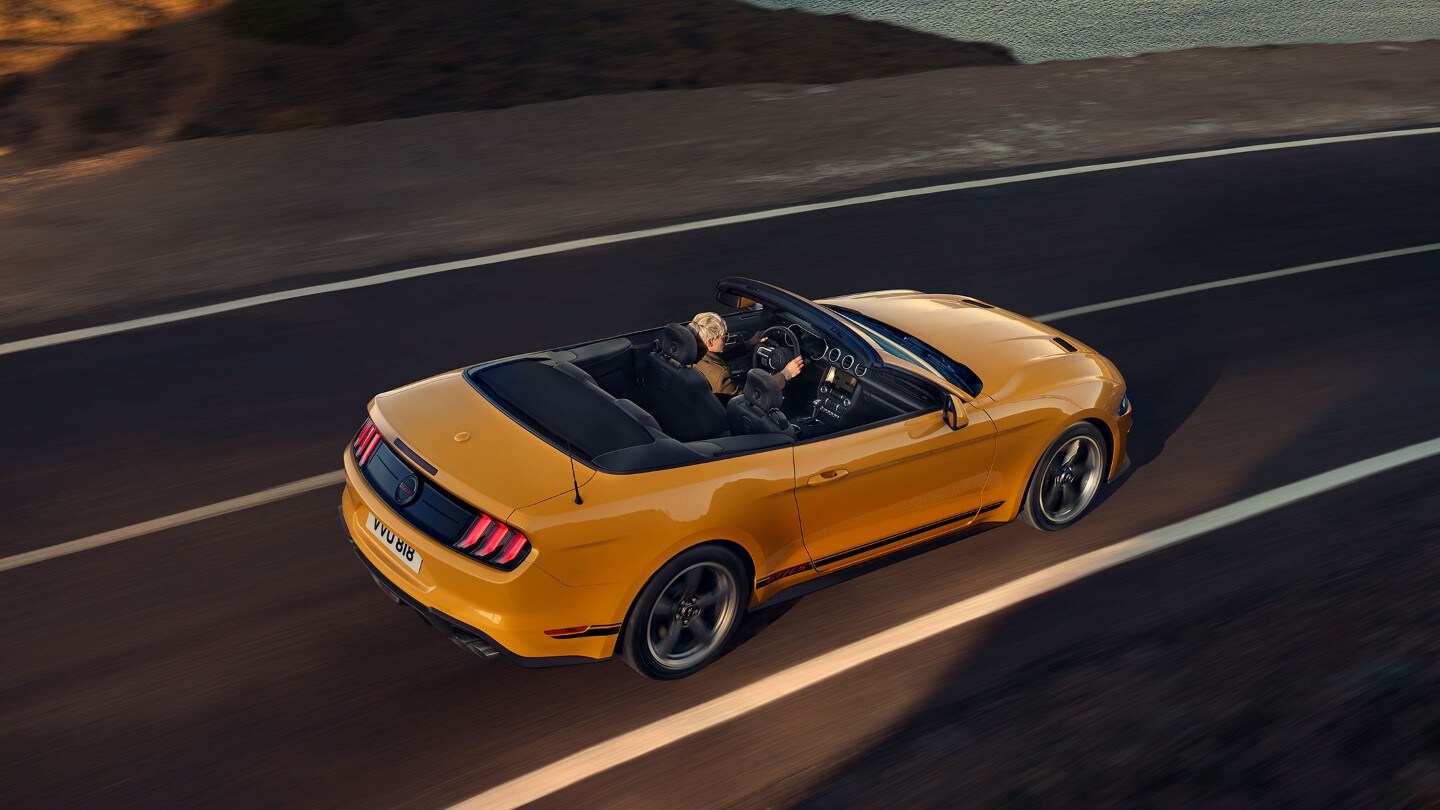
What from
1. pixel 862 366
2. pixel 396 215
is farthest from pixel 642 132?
pixel 862 366

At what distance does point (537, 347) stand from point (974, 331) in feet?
11.2

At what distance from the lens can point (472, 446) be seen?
17.4 ft

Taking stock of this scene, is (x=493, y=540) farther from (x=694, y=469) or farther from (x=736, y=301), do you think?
(x=736, y=301)

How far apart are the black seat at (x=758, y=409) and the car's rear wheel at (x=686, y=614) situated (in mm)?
691

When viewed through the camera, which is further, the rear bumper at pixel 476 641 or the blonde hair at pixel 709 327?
the blonde hair at pixel 709 327

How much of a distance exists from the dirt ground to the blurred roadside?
0.03 meters

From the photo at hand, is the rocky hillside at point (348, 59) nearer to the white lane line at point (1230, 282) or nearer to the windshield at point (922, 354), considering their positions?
the white lane line at point (1230, 282)

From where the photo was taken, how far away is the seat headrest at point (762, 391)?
608 cm

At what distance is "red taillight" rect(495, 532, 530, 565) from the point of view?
488 cm

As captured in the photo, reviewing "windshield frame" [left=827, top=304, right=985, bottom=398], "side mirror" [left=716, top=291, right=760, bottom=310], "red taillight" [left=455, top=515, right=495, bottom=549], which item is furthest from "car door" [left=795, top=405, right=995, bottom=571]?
"side mirror" [left=716, top=291, right=760, bottom=310]

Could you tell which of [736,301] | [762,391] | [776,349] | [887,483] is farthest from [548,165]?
[887,483]

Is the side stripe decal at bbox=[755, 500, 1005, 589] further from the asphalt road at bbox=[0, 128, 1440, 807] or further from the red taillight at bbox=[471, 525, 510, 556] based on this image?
the red taillight at bbox=[471, 525, 510, 556]

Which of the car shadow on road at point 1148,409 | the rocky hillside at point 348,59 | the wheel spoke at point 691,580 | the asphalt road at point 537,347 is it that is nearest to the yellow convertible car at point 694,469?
the wheel spoke at point 691,580

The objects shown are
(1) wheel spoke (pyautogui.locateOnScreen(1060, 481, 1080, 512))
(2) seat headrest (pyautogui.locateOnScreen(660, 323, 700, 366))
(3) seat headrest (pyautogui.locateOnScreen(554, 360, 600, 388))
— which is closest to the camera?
(3) seat headrest (pyautogui.locateOnScreen(554, 360, 600, 388))
